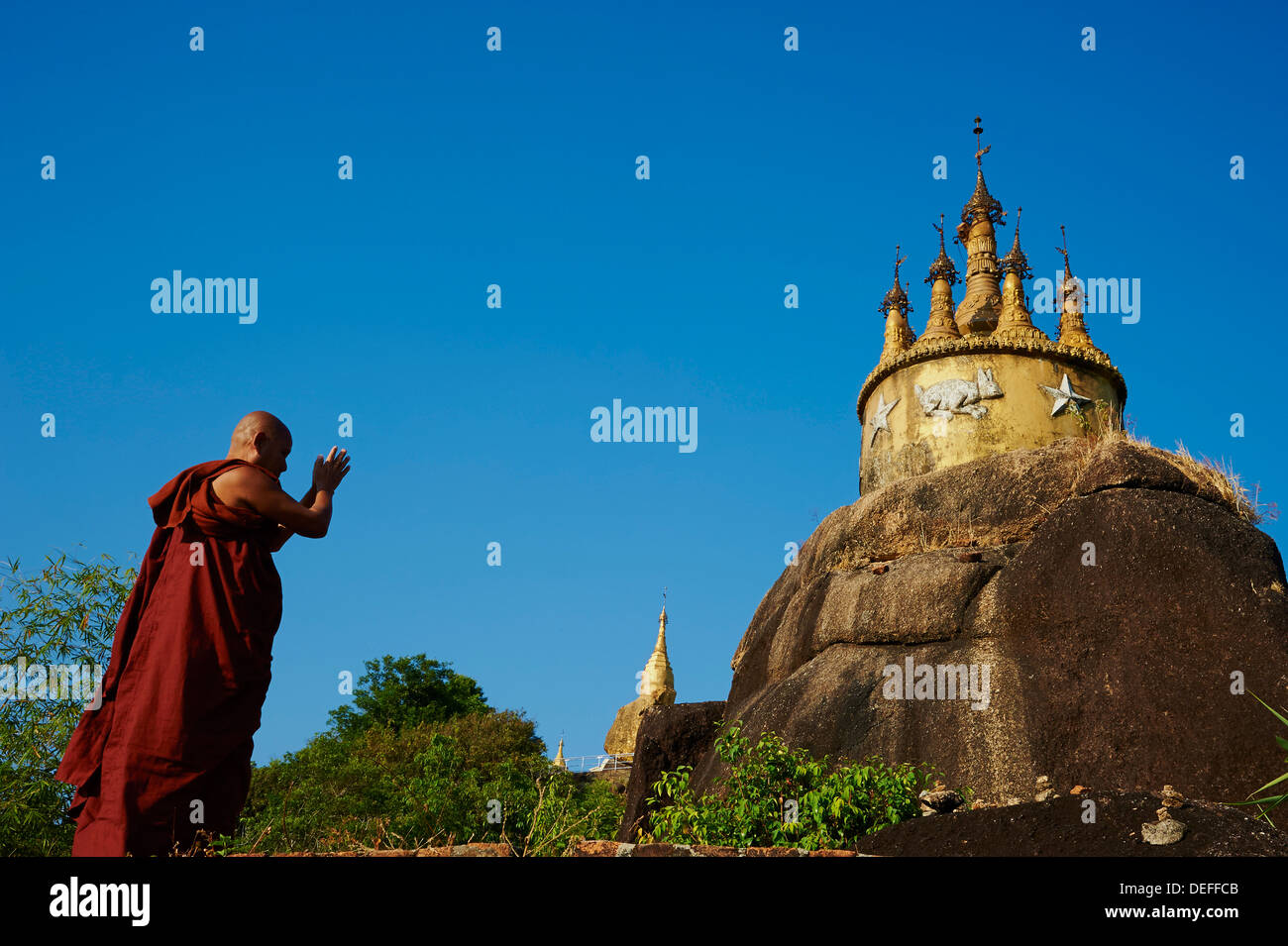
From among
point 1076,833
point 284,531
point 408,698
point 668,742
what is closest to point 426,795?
point 668,742

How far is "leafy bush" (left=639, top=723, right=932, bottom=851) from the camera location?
7469 millimetres

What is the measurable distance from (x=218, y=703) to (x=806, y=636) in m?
9.13

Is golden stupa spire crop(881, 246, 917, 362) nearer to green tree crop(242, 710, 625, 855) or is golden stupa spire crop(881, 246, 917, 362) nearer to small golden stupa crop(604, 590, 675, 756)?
green tree crop(242, 710, 625, 855)

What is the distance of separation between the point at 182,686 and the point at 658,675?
130ft

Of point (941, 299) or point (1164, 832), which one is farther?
point (941, 299)

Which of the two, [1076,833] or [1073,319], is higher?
[1073,319]

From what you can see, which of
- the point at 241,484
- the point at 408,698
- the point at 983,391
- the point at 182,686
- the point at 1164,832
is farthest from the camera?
the point at 408,698

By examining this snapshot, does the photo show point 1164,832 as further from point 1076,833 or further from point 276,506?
point 276,506

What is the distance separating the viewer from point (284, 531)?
19.7ft

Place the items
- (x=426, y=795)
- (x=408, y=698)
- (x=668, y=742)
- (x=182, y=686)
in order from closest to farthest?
(x=182, y=686), (x=426, y=795), (x=668, y=742), (x=408, y=698)

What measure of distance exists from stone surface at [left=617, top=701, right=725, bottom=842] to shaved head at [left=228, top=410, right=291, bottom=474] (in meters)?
8.10

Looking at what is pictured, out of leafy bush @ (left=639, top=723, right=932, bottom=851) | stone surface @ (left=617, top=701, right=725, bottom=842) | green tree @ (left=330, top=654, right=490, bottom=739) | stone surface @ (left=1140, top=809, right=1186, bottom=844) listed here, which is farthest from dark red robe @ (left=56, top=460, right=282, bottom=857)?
green tree @ (left=330, top=654, right=490, bottom=739)

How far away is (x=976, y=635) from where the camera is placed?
442 inches

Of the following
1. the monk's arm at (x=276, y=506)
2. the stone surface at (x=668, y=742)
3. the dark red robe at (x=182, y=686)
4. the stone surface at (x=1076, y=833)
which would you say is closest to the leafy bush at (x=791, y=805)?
the stone surface at (x=1076, y=833)
